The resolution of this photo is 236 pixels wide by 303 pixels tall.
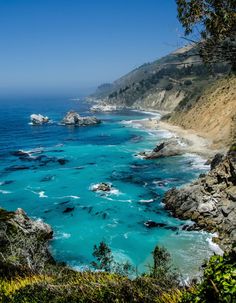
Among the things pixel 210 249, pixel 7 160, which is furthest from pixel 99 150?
pixel 210 249

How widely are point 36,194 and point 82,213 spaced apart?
51.2ft

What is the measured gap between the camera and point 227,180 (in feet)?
197

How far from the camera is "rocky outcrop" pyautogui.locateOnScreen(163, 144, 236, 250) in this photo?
53.8 meters

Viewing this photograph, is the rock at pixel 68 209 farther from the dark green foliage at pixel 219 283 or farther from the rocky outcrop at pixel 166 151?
the dark green foliage at pixel 219 283

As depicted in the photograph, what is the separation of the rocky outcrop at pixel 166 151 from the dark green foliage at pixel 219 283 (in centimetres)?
9024

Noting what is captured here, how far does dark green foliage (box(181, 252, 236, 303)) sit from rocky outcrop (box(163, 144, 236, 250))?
3993 cm

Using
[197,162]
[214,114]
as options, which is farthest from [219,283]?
[214,114]

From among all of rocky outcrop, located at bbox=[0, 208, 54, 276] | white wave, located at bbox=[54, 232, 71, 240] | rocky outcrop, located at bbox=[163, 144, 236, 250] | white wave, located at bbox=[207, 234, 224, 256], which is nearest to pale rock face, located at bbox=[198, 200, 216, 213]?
rocky outcrop, located at bbox=[163, 144, 236, 250]

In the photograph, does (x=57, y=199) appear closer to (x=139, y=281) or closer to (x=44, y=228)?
(x=44, y=228)

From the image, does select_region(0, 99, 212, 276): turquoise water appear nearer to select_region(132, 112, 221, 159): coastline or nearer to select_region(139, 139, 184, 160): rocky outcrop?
select_region(139, 139, 184, 160): rocky outcrop

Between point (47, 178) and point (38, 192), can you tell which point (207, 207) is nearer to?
point (38, 192)

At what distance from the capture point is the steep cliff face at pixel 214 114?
362 ft

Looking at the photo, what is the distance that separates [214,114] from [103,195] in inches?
2574

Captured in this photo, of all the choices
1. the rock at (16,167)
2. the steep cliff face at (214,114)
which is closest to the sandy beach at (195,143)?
the steep cliff face at (214,114)
